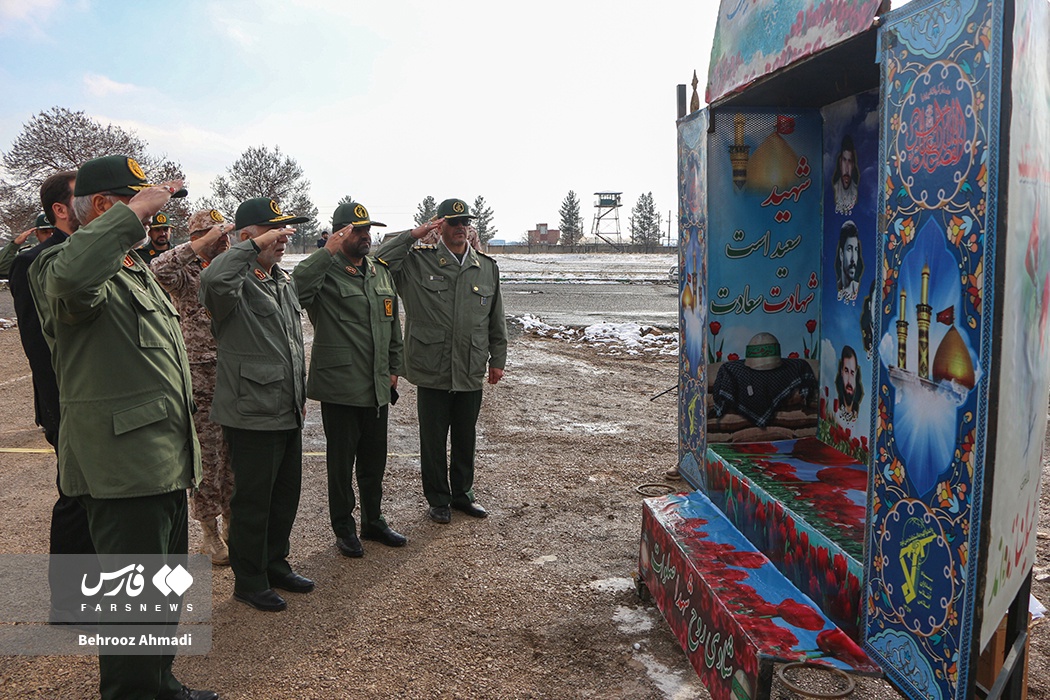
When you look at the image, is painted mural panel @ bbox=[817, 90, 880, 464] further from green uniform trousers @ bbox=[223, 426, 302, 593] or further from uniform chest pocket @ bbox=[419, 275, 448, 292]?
green uniform trousers @ bbox=[223, 426, 302, 593]

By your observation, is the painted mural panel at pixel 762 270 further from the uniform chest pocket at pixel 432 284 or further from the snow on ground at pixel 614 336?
the snow on ground at pixel 614 336

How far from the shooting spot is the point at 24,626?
3398 mm

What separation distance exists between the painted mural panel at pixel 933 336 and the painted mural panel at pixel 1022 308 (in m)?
0.07

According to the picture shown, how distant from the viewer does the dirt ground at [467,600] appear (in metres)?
3.02

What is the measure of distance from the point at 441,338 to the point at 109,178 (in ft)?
7.90

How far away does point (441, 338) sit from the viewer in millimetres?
4707

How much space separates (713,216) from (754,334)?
0.74 m

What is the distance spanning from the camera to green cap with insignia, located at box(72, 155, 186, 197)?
8.25 ft

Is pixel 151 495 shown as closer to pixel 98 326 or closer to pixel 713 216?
pixel 98 326

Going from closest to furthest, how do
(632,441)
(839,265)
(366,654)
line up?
(366,654) < (839,265) < (632,441)

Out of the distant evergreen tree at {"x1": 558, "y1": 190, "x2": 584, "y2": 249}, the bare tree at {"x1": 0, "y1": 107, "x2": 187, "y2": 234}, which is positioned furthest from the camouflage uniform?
the distant evergreen tree at {"x1": 558, "y1": 190, "x2": 584, "y2": 249}

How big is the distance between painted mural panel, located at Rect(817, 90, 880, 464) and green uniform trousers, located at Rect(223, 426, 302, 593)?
3.02 m

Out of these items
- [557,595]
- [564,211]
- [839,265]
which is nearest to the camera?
[557,595]

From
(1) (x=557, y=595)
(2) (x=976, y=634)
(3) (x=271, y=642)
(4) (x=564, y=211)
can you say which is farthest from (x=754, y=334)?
(4) (x=564, y=211)
